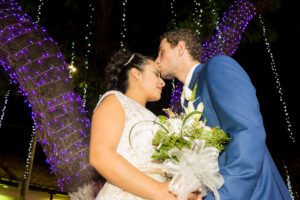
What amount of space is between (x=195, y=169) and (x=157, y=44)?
7.30m

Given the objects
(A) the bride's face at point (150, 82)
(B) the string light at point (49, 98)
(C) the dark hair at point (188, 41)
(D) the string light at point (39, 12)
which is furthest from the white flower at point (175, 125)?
(D) the string light at point (39, 12)

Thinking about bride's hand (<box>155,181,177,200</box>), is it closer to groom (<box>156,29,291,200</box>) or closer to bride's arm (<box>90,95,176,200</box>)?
bride's arm (<box>90,95,176,200</box>)

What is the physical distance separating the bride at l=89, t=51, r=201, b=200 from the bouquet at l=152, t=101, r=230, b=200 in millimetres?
93

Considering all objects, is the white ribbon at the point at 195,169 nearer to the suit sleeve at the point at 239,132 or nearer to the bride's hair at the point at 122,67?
the suit sleeve at the point at 239,132

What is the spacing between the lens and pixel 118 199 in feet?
6.30

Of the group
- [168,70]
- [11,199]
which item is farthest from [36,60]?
[11,199]

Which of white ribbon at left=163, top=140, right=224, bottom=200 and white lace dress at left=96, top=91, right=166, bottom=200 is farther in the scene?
white lace dress at left=96, top=91, right=166, bottom=200

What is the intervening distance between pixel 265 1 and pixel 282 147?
994 centimetres

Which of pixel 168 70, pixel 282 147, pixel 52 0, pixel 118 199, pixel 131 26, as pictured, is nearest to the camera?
pixel 118 199

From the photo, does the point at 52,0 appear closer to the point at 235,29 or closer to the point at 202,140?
the point at 235,29

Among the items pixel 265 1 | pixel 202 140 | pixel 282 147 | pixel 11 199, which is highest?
pixel 265 1

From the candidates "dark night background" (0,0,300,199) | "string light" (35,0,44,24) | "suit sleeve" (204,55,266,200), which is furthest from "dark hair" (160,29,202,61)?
"string light" (35,0,44,24)

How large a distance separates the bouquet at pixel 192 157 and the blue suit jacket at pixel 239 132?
0.07m

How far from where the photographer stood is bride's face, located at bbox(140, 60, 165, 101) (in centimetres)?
248
